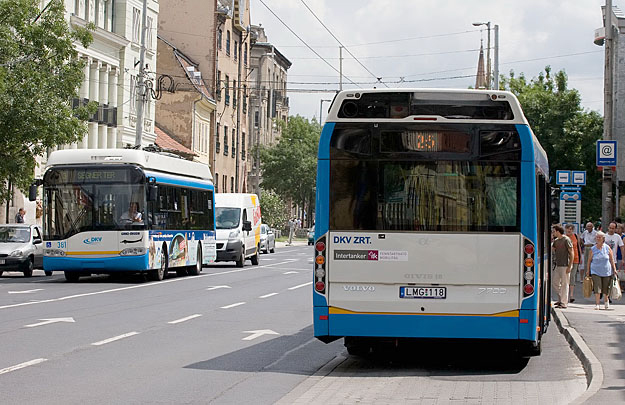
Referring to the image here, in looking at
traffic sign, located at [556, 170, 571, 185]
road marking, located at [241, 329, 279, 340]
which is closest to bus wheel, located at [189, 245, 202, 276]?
traffic sign, located at [556, 170, 571, 185]

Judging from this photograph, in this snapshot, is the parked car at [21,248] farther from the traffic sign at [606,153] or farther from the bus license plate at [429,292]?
the bus license plate at [429,292]

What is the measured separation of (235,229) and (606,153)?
16.7 m

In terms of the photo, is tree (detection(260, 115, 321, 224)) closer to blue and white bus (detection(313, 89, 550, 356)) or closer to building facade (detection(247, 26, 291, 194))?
building facade (detection(247, 26, 291, 194))

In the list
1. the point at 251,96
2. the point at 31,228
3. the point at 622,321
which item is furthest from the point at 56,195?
the point at 251,96

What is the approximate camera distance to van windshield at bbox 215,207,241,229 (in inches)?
1622

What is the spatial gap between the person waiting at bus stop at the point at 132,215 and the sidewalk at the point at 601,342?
412 inches

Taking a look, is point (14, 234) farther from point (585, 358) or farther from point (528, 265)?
point (528, 265)

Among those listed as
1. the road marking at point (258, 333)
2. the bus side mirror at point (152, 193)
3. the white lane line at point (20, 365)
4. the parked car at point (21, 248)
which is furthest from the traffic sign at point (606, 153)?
the white lane line at point (20, 365)

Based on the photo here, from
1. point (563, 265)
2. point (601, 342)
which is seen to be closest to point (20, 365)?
point (601, 342)

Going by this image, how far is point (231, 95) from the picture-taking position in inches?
3374

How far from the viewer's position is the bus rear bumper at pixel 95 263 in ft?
90.6

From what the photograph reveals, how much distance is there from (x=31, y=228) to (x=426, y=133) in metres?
22.0

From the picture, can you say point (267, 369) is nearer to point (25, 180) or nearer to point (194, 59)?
point (25, 180)

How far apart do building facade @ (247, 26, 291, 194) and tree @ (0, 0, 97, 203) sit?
62.0 metres
